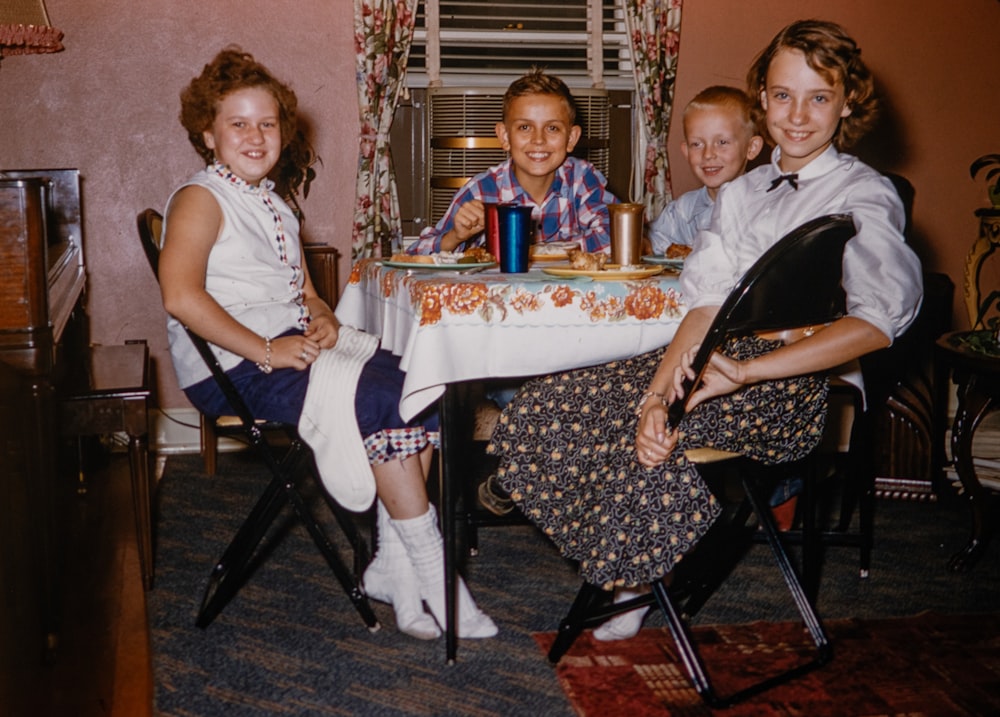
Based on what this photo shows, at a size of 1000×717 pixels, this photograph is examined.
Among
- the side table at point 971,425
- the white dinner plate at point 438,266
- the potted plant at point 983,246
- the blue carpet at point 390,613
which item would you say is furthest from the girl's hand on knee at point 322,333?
the potted plant at point 983,246

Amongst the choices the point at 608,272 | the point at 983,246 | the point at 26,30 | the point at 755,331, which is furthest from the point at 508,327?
the point at 26,30

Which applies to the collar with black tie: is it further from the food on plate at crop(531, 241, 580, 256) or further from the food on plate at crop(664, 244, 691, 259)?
the food on plate at crop(531, 241, 580, 256)

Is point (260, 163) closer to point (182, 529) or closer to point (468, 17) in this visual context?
point (182, 529)

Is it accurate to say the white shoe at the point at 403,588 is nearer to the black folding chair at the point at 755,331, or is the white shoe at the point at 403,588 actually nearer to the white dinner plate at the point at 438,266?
the black folding chair at the point at 755,331

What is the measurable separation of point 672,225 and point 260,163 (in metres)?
1.25

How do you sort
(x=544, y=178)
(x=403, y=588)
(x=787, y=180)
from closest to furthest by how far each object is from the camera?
(x=787, y=180) → (x=403, y=588) → (x=544, y=178)

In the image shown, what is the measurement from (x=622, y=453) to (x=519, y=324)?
311 mm

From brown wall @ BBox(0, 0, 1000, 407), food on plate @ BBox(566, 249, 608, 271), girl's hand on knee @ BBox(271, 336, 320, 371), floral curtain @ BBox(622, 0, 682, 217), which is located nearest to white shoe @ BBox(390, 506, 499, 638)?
girl's hand on knee @ BBox(271, 336, 320, 371)

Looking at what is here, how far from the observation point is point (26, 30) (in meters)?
3.33

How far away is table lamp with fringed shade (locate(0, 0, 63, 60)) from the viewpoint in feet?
9.08

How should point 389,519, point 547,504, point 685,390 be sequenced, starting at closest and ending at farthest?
point 685,390, point 547,504, point 389,519

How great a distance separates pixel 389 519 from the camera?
215 centimetres

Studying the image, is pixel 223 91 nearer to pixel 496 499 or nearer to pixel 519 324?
pixel 519 324

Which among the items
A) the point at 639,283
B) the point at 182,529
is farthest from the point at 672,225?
the point at 182,529
